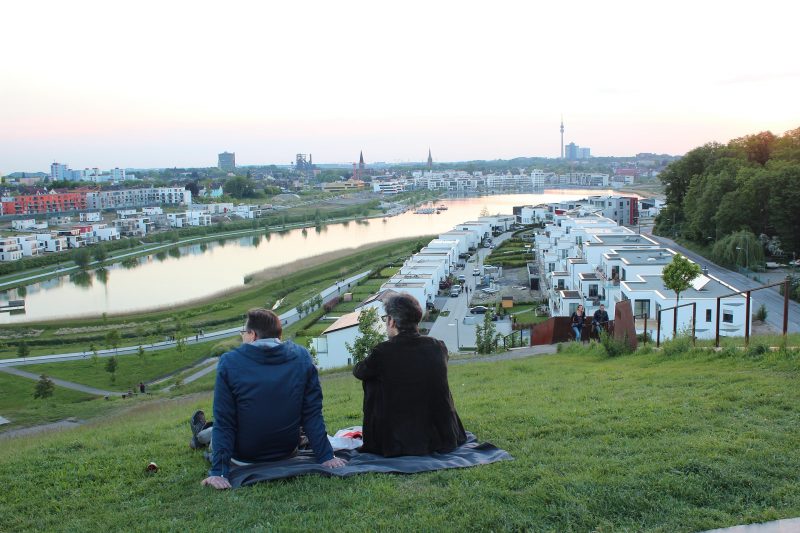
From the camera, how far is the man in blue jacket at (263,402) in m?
2.38

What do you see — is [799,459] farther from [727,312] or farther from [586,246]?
[586,246]

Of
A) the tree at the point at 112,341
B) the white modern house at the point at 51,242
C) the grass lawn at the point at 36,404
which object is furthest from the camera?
the white modern house at the point at 51,242

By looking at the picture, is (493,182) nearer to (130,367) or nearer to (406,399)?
(130,367)

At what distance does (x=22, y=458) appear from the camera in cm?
300

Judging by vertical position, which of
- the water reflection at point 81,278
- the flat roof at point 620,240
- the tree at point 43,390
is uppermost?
the flat roof at point 620,240

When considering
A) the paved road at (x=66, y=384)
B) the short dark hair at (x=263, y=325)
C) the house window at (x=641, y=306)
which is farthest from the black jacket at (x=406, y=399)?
the paved road at (x=66, y=384)

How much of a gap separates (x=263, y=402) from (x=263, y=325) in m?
0.27

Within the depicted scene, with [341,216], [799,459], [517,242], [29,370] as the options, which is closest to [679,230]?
[517,242]

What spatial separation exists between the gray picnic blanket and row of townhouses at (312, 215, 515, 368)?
61cm

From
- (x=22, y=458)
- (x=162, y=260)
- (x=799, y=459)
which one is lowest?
(x=162, y=260)

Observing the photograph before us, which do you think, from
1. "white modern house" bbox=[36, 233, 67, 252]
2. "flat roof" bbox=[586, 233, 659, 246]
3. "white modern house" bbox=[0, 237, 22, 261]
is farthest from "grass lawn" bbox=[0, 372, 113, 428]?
"white modern house" bbox=[36, 233, 67, 252]

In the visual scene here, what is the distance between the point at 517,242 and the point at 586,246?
45.2 feet

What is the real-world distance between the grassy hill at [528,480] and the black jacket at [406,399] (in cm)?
21

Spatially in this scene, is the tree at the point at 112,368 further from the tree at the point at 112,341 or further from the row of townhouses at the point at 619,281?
the row of townhouses at the point at 619,281
